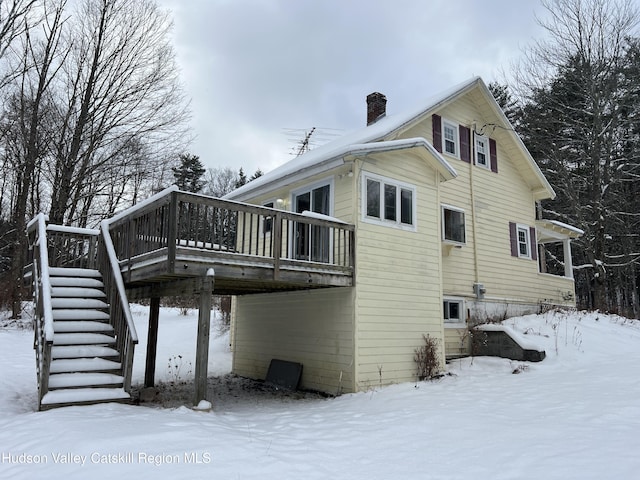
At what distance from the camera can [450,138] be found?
1415 centimetres

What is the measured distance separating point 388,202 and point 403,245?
1105 mm

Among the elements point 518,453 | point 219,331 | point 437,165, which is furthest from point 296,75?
point 518,453

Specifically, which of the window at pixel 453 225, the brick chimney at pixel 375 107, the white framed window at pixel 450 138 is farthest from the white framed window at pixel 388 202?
the brick chimney at pixel 375 107

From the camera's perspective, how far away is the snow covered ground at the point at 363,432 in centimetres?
448

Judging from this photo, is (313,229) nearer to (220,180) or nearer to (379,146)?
(379,146)

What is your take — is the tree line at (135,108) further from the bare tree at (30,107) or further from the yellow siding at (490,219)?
the yellow siding at (490,219)

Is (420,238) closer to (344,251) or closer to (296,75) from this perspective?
(344,251)

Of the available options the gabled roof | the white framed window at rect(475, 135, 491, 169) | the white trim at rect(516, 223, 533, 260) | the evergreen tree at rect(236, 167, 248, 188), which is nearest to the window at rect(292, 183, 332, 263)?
the gabled roof

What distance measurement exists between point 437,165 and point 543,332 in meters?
5.80

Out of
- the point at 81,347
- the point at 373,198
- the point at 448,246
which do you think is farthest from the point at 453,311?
the point at 81,347

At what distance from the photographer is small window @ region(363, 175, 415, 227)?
1038cm

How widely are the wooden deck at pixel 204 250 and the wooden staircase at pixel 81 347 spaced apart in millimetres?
860

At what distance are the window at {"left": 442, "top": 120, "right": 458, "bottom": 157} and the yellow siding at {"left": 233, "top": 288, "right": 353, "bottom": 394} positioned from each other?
666 centimetres

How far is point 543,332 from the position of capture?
12.8m
